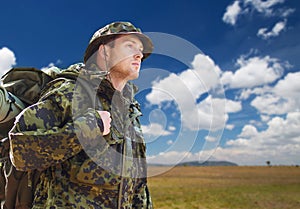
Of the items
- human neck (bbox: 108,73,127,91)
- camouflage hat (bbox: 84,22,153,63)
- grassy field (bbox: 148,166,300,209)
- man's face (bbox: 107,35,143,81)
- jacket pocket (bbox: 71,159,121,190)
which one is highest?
camouflage hat (bbox: 84,22,153,63)

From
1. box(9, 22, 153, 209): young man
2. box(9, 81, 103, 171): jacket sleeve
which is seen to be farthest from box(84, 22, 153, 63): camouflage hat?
box(9, 81, 103, 171): jacket sleeve

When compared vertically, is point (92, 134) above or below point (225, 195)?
above

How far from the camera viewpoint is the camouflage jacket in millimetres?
2682

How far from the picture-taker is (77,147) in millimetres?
2752

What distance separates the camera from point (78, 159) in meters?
2.95

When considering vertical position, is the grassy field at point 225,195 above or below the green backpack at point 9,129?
below

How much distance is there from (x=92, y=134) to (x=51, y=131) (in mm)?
317

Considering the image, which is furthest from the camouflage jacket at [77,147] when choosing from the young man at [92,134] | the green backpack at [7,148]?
the green backpack at [7,148]

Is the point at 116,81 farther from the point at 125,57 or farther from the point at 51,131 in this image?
A: the point at 51,131

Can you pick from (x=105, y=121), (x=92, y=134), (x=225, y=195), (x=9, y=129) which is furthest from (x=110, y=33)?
(x=225, y=195)

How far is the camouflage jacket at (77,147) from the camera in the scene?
8.80 feet

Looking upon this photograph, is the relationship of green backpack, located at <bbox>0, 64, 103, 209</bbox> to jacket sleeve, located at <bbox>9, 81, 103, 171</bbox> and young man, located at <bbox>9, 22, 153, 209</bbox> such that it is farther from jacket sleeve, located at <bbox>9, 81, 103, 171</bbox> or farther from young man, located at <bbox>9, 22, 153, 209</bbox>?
jacket sleeve, located at <bbox>9, 81, 103, 171</bbox>

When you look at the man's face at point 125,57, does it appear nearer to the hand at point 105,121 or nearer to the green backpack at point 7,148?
the hand at point 105,121

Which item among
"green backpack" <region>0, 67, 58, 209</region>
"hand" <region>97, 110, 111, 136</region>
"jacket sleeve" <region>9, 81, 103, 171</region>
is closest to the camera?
"jacket sleeve" <region>9, 81, 103, 171</region>
